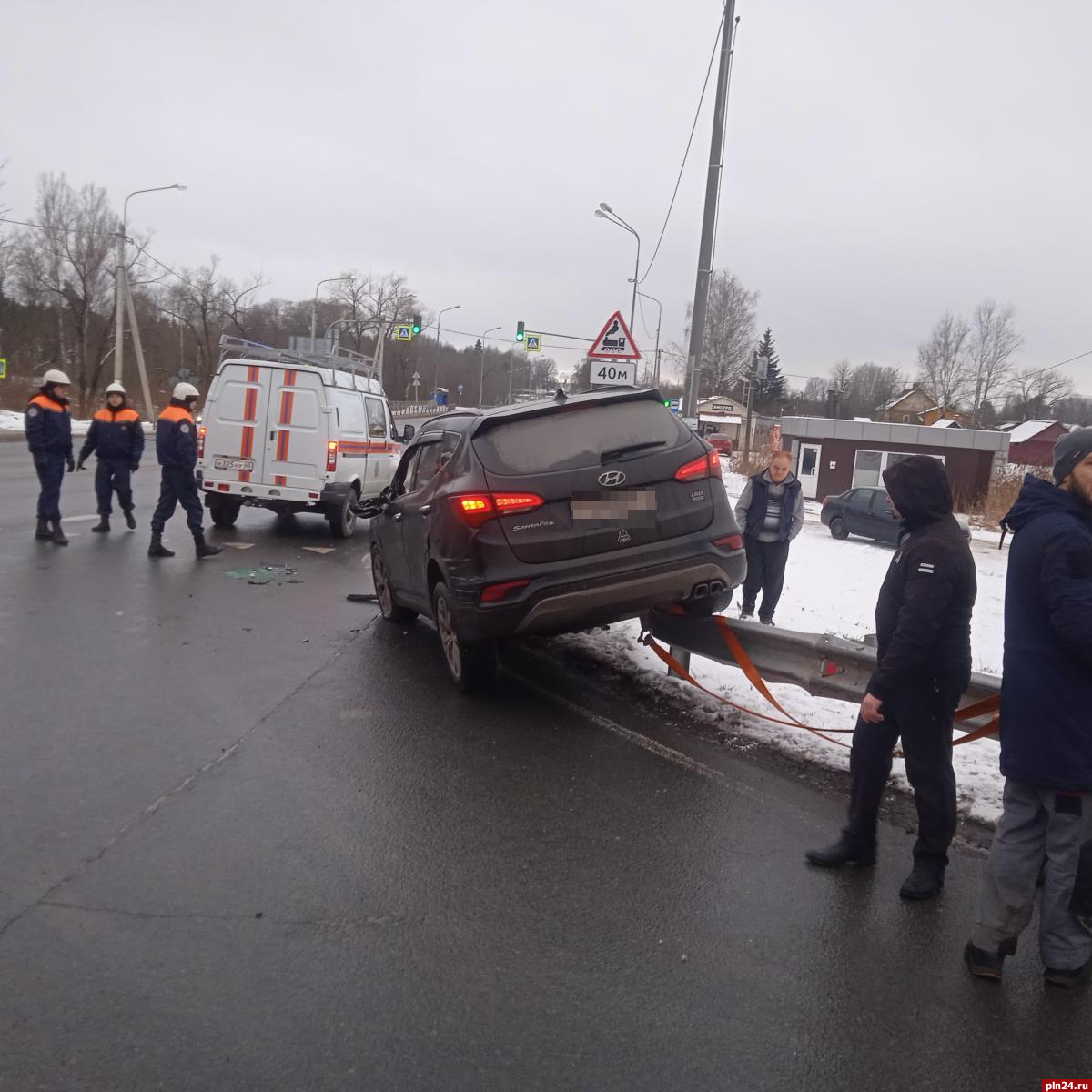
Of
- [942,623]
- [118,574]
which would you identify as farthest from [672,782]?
[118,574]

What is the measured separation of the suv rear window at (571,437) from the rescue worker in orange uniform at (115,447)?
7.72 m

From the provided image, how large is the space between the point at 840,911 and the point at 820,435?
37387 mm

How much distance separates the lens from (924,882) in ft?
12.3

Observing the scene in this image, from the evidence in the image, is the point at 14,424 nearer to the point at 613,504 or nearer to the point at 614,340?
the point at 614,340

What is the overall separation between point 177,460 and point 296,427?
263 centimetres

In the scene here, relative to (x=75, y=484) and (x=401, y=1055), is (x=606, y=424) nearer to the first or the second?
(x=401, y=1055)

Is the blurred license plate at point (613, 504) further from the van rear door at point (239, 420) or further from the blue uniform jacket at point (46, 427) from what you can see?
the van rear door at point (239, 420)

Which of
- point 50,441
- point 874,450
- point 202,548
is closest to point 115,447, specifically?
point 50,441

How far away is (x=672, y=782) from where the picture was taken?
4.91m

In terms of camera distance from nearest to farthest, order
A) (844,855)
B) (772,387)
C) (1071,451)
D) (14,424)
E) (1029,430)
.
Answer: (1071,451) → (844,855) → (14,424) → (1029,430) → (772,387)

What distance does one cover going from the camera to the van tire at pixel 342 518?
1379 cm

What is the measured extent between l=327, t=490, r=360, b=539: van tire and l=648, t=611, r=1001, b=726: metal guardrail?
8171 millimetres

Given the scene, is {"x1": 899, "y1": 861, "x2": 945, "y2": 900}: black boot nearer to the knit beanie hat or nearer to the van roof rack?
the knit beanie hat

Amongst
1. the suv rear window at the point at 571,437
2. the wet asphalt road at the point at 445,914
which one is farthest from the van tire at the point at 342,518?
the suv rear window at the point at 571,437
